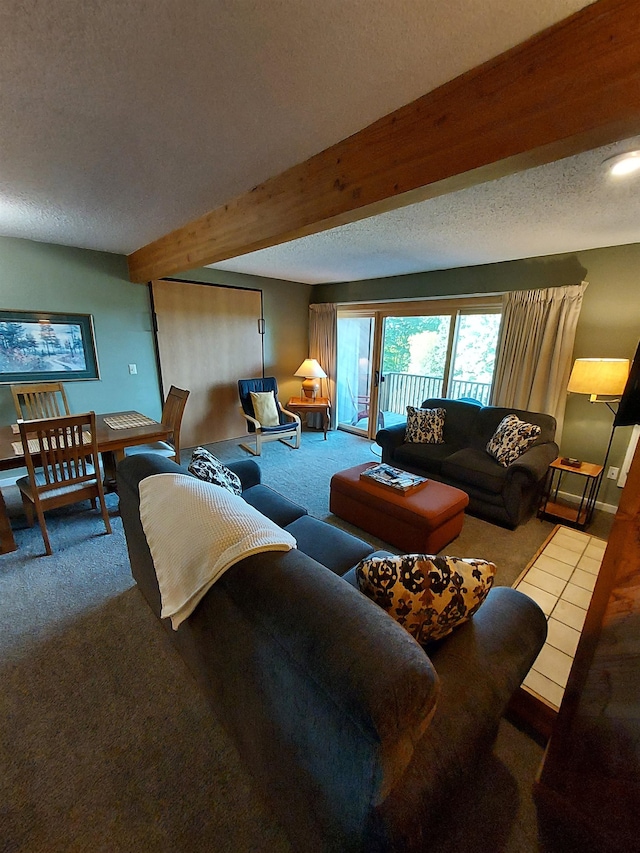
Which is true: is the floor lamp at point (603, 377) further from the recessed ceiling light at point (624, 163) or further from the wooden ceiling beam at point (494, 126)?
the wooden ceiling beam at point (494, 126)

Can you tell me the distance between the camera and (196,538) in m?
1.03

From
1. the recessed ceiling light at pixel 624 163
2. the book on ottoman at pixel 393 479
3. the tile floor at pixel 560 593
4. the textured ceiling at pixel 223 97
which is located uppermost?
the textured ceiling at pixel 223 97

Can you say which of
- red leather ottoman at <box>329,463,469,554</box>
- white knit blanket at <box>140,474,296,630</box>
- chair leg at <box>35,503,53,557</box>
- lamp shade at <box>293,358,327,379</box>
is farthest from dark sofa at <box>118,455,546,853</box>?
lamp shade at <box>293,358,327,379</box>

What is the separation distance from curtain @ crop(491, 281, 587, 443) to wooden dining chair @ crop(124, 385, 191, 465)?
3.26 metres

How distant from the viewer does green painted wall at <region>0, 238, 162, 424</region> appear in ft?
9.97

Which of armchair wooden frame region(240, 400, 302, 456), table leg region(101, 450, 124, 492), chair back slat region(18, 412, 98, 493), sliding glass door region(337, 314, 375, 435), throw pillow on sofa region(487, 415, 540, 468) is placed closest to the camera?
chair back slat region(18, 412, 98, 493)

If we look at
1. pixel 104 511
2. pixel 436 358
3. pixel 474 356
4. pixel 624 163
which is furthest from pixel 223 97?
pixel 436 358

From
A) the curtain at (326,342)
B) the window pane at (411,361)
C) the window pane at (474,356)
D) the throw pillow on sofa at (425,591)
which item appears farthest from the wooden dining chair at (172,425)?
the window pane at (474,356)

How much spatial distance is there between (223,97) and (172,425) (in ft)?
7.90

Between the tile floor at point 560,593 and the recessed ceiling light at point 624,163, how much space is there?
2.25 metres

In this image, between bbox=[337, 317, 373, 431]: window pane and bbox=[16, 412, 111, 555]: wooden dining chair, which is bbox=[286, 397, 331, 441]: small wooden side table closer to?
bbox=[337, 317, 373, 431]: window pane

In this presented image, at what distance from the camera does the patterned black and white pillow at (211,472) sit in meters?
1.78

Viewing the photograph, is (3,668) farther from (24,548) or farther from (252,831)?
(252,831)

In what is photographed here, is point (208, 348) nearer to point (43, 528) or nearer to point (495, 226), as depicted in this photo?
point (43, 528)
